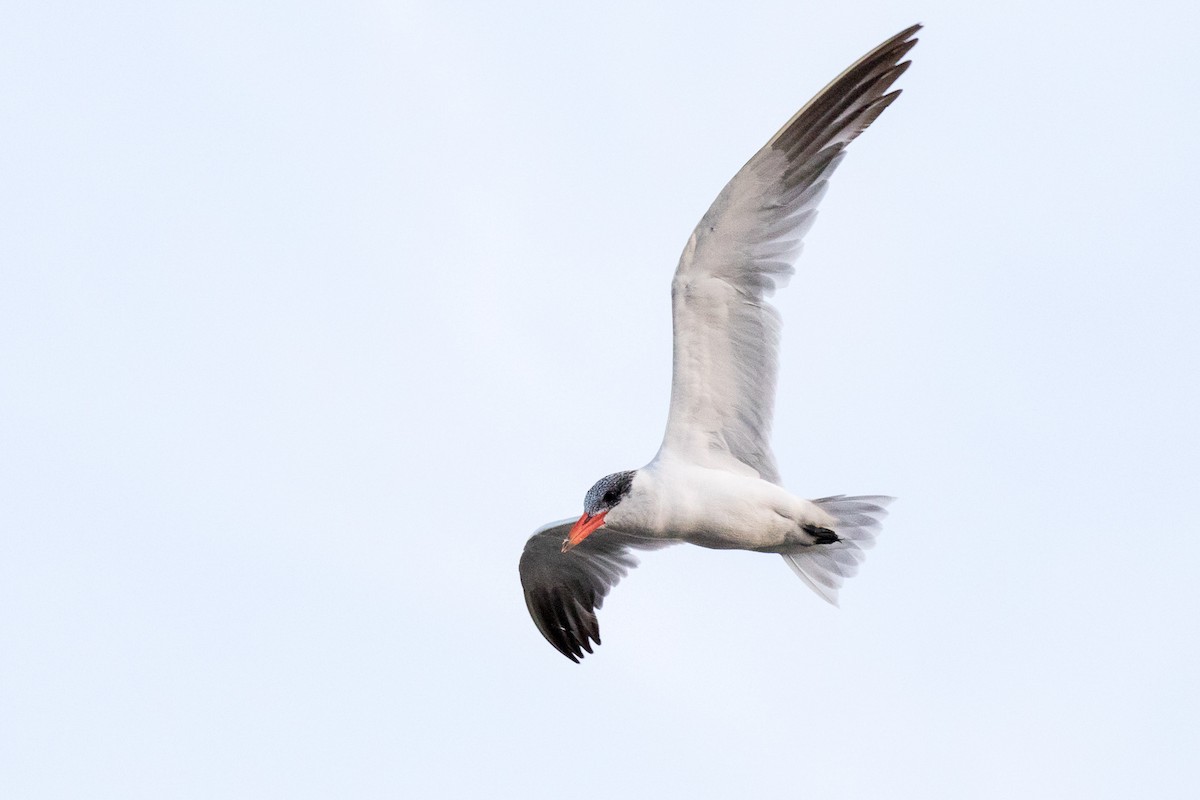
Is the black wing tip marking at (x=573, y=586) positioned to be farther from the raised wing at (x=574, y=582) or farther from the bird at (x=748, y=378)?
the bird at (x=748, y=378)

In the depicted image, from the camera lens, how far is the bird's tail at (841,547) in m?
9.99

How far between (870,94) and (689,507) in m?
2.66

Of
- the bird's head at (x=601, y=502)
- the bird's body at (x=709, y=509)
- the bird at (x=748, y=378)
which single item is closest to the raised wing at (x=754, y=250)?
the bird at (x=748, y=378)

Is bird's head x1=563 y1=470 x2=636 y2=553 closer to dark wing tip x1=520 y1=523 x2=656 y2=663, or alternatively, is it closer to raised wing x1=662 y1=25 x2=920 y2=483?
raised wing x1=662 y1=25 x2=920 y2=483

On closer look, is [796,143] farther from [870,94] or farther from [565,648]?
[565,648]

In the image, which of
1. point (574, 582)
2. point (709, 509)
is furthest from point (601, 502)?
point (574, 582)

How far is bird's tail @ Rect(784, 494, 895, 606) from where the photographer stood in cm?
999

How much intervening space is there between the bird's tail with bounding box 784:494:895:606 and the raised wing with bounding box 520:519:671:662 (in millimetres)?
1353

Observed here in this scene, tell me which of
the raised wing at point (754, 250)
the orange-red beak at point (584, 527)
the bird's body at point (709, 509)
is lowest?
the orange-red beak at point (584, 527)

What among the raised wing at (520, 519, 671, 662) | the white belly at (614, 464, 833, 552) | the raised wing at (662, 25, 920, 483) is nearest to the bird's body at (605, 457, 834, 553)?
the white belly at (614, 464, 833, 552)

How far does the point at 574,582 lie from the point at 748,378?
8.66ft

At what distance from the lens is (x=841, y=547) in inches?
398

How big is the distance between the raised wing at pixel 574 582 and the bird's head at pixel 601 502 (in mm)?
1683

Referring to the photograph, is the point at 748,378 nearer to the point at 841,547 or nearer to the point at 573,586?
the point at 841,547
